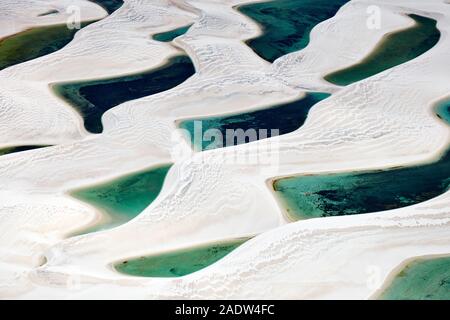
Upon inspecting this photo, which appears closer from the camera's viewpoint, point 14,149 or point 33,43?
point 14,149

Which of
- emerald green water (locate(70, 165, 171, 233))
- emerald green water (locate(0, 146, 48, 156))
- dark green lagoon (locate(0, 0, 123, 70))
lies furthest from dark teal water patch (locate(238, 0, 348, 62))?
emerald green water (locate(0, 146, 48, 156))

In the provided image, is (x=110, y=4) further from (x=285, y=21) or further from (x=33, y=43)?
(x=285, y=21)

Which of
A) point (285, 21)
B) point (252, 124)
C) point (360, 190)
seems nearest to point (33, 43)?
point (285, 21)

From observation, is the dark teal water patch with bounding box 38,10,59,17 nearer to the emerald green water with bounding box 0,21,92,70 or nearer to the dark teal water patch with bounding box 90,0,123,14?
the emerald green water with bounding box 0,21,92,70

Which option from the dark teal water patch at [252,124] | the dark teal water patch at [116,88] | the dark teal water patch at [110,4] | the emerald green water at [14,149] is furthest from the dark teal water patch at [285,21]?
the emerald green water at [14,149]

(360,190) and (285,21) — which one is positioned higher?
(360,190)

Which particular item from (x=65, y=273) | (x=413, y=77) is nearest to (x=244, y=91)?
(x=413, y=77)
